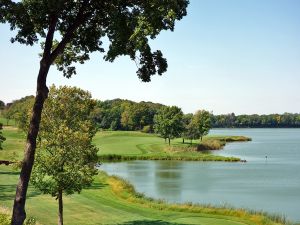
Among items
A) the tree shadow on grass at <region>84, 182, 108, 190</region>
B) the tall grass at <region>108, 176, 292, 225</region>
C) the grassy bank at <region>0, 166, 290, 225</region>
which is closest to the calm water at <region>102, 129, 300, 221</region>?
the tall grass at <region>108, 176, 292, 225</region>

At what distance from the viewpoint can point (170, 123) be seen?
113500mm

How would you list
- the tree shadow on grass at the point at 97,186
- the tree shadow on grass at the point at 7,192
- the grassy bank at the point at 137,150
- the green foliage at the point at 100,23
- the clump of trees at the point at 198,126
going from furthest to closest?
the clump of trees at the point at 198,126 < the grassy bank at the point at 137,150 < the tree shadow on grass at the point at 97,186 < the tree shadow on grass at the point at 7,192 < the green foliage at the point at 100,23

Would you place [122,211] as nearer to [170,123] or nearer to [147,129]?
[170,123]

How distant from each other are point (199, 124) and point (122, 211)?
292 feet

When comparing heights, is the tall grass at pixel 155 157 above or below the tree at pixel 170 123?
below

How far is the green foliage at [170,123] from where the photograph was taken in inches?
4498

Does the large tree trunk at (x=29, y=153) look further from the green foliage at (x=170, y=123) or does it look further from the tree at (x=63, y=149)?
the green foliage at (x=170, y=123)

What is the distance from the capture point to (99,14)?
16375 mm

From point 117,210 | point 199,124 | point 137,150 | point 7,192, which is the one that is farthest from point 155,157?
point 117,210

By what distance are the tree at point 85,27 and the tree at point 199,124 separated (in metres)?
105

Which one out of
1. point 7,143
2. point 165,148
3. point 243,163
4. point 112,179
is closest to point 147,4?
point 112,179

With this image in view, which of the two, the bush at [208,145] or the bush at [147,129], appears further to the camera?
the bush at [147,129]

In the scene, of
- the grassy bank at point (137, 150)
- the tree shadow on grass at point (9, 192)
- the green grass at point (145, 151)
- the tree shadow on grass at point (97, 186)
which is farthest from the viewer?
the green grass at point (145, 151)

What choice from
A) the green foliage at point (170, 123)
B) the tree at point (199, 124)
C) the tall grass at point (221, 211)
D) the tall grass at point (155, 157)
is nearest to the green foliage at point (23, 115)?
the tall grass at point (221, 211)
